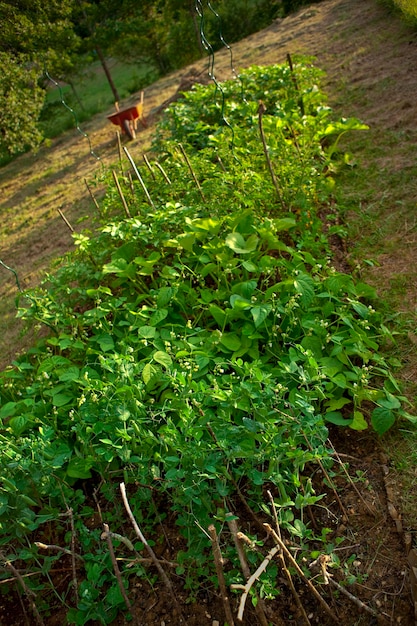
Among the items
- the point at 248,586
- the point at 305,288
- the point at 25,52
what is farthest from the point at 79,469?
the point at 25,52

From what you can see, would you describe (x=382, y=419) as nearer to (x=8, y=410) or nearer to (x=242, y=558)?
(x=242, y=558)

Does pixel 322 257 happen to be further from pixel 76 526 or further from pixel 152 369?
pixel 76 526

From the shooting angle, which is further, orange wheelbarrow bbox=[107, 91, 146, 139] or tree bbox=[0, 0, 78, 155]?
orange wheelbarrow bbox=[107, 91, 146, 139]

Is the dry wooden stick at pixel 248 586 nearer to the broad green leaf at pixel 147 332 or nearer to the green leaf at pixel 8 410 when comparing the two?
the broad green leaf at pixel 147 332

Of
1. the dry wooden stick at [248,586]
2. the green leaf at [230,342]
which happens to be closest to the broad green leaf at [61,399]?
the green leaf at [230,342]

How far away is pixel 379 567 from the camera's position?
1.83 meters

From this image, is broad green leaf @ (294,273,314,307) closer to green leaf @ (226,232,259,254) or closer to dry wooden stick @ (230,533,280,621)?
green leaf @ (226,232,259,254)

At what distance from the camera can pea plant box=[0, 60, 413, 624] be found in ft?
6.07

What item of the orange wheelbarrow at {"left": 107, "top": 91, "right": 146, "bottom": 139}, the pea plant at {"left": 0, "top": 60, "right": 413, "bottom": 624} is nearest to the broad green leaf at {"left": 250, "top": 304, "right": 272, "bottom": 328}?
the pea plant at {"left": 0, "top": 60, "right": 413, "bottom": 624}

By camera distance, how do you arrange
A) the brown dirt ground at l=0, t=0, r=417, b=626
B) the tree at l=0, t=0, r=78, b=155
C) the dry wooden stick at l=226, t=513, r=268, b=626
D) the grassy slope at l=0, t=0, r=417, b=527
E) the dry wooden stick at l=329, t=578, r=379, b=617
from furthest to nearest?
the tree at l=0, t=0, r=78, b=155 < the grassy slope at l=0, t=0, r=417, b=527 < the brown dirt ground at l=0, t=0, r=417, b=626 < the dry wooden stick at l=329, t=578, r=379, b=617 < the dry wooden stick at l=226, t=513, r=268, b=626

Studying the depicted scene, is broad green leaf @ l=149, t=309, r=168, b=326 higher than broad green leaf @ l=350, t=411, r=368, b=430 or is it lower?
higher

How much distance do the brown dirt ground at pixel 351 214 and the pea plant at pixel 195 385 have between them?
0.13m

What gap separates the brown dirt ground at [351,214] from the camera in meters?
1.83

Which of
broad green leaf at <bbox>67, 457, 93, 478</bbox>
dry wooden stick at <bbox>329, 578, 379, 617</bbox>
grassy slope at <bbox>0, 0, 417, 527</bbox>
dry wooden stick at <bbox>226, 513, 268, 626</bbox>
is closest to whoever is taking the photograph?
dry wooden stick at <bbox>226, 513, 268, 626</bbox>
